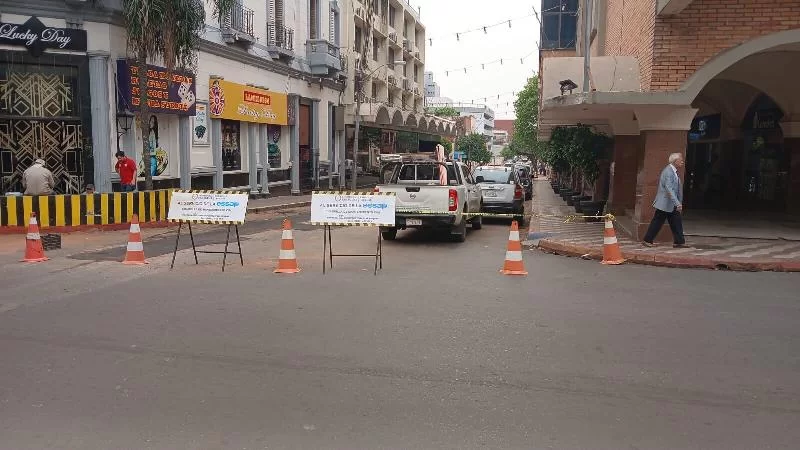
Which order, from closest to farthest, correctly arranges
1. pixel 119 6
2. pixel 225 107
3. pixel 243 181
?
pixel 119 6, pixel 225 107, pixel 243 181

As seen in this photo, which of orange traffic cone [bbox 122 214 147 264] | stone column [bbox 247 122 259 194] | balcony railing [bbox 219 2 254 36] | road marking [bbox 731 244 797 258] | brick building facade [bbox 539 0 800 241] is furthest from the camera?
stone column [bbox 247 122 259 194]

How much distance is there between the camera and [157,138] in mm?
19562

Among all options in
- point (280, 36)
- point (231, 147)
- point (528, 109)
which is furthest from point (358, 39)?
point (231, 147)

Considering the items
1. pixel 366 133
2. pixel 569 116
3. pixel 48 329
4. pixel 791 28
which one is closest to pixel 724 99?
pixel 569 116

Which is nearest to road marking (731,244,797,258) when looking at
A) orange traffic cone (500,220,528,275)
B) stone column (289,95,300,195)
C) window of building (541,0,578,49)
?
orange traffic cone (500,220,528,275)

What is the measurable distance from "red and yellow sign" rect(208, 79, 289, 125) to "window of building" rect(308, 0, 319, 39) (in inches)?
182

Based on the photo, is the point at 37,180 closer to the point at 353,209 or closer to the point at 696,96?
the point at 353,209

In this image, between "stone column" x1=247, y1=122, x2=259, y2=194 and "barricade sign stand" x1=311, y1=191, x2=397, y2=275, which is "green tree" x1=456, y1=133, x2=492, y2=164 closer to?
"stone column" x1=247, y1=122, x2=259, y2=194

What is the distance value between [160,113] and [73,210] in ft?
19.0

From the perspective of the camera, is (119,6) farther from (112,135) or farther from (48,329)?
(48,329)

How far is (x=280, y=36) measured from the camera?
2692cm

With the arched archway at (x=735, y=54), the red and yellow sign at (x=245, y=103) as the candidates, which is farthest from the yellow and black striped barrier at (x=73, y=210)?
the arched archway at (x=735, y=54)

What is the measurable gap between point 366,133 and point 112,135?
2695 cm

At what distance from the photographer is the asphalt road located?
13.5ft
